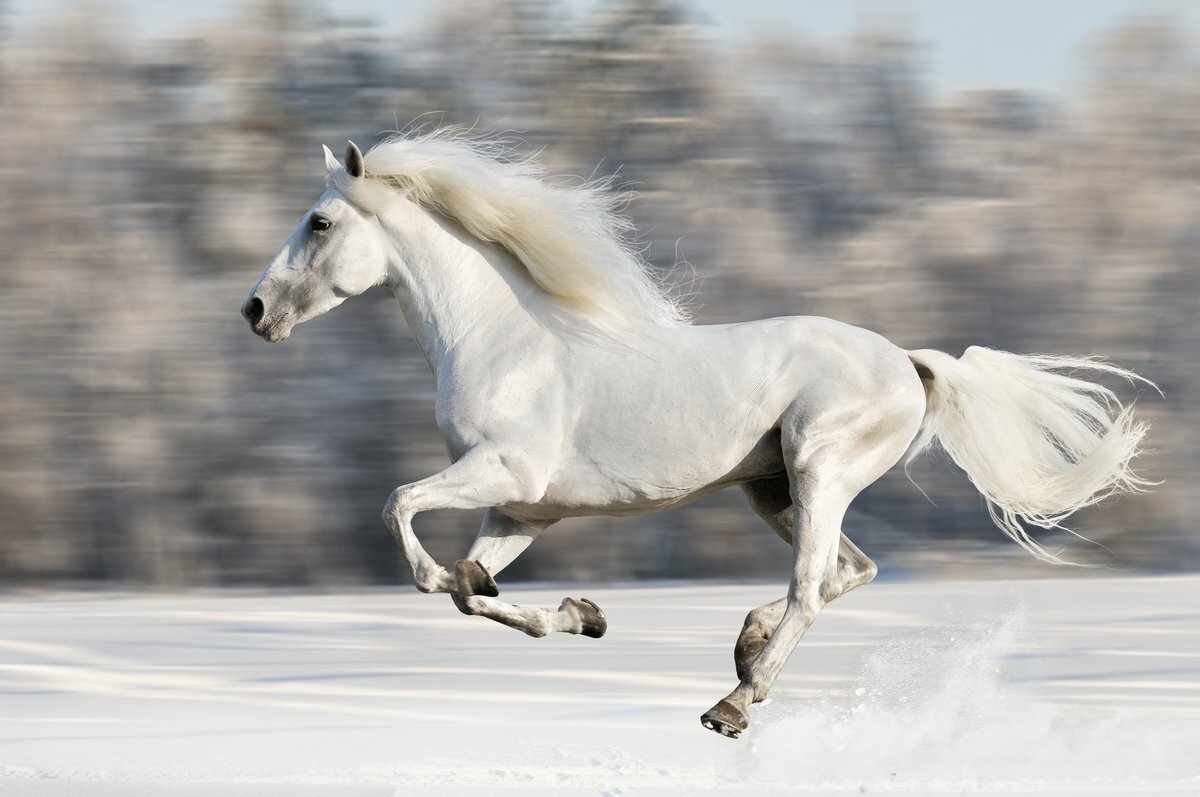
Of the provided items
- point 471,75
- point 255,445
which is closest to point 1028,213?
point 471,75

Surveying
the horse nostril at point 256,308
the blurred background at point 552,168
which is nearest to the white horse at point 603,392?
the horse nostril at point 256,308

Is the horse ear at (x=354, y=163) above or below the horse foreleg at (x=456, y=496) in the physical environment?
above

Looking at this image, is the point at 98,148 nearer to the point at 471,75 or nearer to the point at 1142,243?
the point at 471,75

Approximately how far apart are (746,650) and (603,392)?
768mm

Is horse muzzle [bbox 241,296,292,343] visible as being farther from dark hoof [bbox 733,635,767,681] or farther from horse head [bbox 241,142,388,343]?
dark hoof [bbox 733,635,767,681]

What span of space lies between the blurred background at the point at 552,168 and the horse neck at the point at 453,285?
13.9ft

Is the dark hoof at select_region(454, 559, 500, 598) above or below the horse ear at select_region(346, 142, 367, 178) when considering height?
below

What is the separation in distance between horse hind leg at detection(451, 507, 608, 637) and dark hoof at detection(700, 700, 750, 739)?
0.40 metres

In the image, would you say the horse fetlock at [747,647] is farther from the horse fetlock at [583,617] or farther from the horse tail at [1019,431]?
the horse tail at [1019,431]

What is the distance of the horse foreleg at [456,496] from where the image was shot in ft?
11.8

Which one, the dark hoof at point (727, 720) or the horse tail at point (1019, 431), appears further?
the horse tail at point (1019, 431)

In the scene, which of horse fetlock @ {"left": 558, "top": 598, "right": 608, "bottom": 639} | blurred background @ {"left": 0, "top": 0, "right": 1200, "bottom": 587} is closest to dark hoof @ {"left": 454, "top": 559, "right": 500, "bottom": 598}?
horse fetlock @ {"left": 558, "top": 598, "right": 608, "bottom": 639}

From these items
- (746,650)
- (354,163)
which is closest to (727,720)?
(746,650)

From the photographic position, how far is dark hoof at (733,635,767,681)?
151 inches
